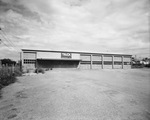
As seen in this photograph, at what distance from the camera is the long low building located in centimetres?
2545

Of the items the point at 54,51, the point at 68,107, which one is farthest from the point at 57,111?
the point at 54,51

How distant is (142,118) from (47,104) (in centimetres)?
432

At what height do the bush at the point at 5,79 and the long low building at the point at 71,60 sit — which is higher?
the long low building at the point at 71,60

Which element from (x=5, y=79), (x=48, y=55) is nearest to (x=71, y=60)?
(x=48, y=55)

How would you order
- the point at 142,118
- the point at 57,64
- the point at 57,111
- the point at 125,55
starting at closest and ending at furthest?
the point at 142,118 < the point at 57,111 < the point at 57,64 < the point at 125,55

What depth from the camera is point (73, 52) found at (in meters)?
30.4

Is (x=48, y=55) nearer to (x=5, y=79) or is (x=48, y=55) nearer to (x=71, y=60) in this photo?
(x=71, y=60)

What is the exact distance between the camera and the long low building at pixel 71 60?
25453mm

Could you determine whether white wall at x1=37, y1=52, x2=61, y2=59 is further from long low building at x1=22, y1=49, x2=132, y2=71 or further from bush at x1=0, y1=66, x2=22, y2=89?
bush at x1=0, y1=66, x2=22, y2=89

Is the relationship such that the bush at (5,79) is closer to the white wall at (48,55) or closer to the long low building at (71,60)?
the long low building at (71,60)

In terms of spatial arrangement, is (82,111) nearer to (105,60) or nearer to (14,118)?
(14,118)

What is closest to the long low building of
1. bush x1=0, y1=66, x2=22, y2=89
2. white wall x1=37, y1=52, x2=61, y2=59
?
white wall x1=37, y1=52, x2=61, y2=59

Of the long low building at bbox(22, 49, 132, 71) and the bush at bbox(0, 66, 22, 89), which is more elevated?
the long low building at bbox(22, 49, 132, 71)

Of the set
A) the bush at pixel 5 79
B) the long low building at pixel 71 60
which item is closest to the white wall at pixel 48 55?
the long low building at pixel 71 60
